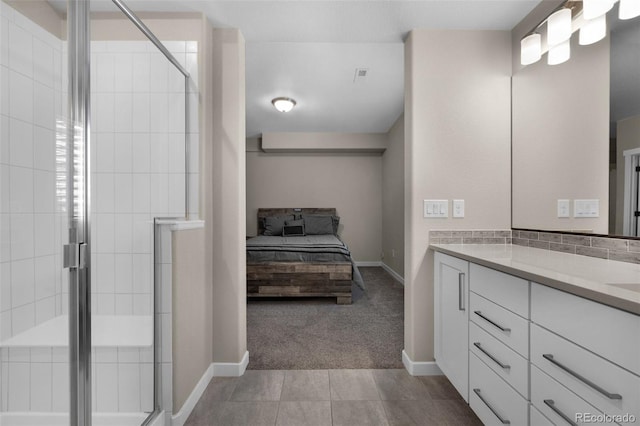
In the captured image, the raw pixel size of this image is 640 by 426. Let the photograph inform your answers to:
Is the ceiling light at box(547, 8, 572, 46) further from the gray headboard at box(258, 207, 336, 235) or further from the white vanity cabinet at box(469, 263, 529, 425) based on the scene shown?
the gray headboard at box(258, 207, 336, 235)

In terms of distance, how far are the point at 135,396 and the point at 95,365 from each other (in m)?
0.31

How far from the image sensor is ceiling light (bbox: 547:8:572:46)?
157cm

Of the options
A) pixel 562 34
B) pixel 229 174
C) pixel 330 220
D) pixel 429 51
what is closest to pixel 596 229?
pixel 562 34

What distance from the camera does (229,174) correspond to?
1984 millimetres

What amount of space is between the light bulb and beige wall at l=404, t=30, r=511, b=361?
504 millimetres

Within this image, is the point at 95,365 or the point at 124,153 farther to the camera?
the point at 124,153

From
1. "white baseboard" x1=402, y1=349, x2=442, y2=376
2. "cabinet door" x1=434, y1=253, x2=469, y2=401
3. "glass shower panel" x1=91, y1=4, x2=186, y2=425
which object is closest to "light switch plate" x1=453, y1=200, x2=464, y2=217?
"cabinet door" x1=434, y1=253, x2=469, y2=401

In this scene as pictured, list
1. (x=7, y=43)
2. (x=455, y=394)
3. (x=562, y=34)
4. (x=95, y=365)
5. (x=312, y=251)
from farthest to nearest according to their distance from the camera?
(x=312, y=251)
(x=455, y=394)
(x=562, y=34)
(x=95, y=365)
(x=7, y=43)

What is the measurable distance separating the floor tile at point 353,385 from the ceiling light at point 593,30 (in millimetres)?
2178

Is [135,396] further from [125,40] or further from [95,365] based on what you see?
[125,40]

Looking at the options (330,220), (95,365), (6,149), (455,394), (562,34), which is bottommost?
(455,394)

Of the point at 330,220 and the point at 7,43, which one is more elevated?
the point at 7,43

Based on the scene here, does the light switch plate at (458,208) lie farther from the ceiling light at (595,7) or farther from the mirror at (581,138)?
the ceiling light at (595,7)

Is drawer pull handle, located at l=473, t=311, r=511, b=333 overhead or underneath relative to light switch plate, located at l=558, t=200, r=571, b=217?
underneath
